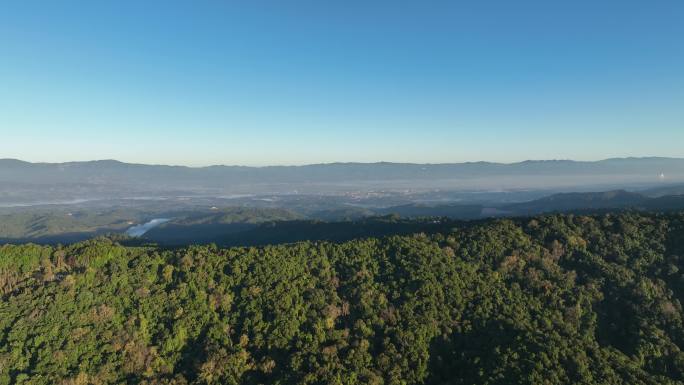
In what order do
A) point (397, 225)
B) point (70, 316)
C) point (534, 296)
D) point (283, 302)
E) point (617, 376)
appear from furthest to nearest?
point (397, 225), point (534, 296), point (283, 302), point (70, 316), point (617, 376)

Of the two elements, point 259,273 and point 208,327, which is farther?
point 259,273

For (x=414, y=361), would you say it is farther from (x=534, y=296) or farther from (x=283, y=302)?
(x=534, y=296)

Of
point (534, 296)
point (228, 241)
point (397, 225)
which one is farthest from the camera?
point (228, 241)

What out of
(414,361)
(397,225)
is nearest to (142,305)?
(414,361)

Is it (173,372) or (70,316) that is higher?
(70,316)

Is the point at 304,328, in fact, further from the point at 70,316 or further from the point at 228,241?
the point at 228,241

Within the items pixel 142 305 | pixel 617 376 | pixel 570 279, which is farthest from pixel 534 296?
pixel 142 305
